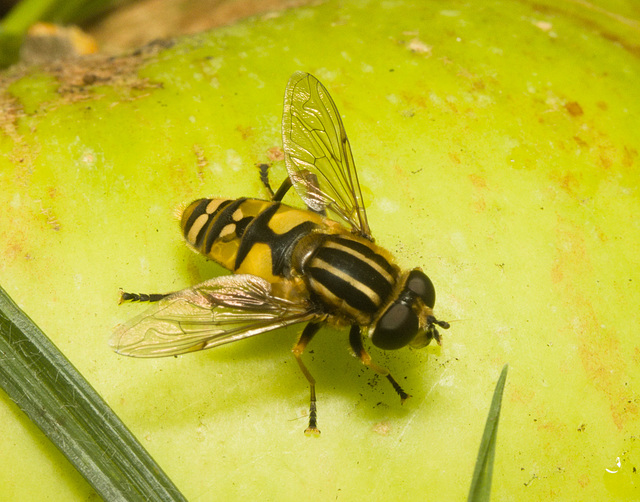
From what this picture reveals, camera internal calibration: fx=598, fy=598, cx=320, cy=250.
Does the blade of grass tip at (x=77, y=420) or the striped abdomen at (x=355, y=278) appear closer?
the blade of grass tip at (x=77, y=420)

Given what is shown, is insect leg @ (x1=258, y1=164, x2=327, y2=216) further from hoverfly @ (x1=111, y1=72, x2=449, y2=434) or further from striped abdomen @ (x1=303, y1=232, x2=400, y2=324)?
striped abdomen @ (x1=303, y1=232, x2=400, y2=324)

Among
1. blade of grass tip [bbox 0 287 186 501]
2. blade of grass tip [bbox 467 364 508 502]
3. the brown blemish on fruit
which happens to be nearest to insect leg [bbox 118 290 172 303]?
blade of grass tip [bbox 0 287 186 501]

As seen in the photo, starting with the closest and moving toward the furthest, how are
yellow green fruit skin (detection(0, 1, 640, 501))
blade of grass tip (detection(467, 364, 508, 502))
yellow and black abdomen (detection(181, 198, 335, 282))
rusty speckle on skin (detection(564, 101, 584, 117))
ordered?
blade of grass tip (detection(467, 364, 508, 502)) → yellow green fruit skin (detection(0, 1, 640, 501)) → yellow and black abdomen (detection(181, 198, 335, 282)) → rusty speckle on skin (detection(564, 101, 584, 117))

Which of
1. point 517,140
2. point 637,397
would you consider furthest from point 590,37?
point 637,397

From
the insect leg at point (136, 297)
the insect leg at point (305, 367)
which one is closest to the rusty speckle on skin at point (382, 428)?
the insect leg at point (305, 367)

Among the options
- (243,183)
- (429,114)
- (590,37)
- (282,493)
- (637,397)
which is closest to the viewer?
(282,493)

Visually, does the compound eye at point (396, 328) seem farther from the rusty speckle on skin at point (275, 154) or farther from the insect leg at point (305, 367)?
the rusty speckle on skin at point (275, 154)

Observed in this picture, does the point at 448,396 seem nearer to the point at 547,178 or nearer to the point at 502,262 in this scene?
the point at 502,262
